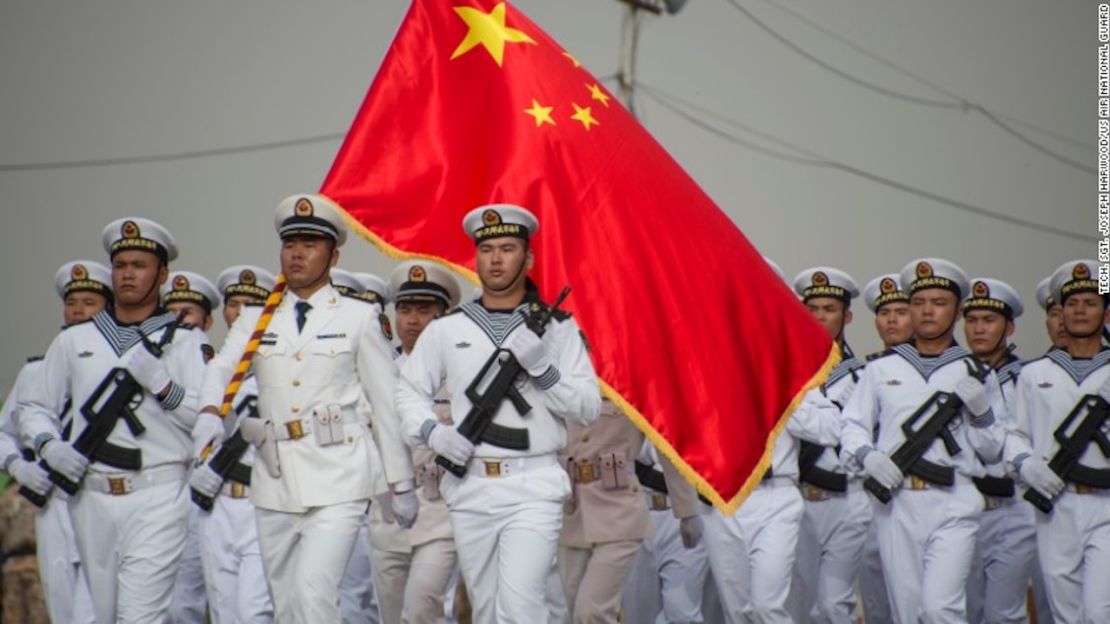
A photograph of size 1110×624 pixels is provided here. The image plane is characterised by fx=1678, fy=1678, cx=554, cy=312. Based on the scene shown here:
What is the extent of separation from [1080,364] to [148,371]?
18.0ft

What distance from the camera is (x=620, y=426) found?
948cm

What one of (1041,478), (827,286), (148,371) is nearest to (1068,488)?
(1041,478)

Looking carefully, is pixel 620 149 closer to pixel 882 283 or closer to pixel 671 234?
pixel 671 234

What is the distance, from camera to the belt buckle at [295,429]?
8172 millimetres

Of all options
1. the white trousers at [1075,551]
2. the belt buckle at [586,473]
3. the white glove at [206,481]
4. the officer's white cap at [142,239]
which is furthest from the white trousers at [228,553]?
the white trousers at [1075,551]

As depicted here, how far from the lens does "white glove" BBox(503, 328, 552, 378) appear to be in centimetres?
776

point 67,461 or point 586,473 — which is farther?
point 586,473

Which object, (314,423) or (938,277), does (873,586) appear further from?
(314,423)

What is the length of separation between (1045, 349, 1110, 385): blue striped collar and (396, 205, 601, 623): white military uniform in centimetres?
351

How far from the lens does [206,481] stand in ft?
35.0

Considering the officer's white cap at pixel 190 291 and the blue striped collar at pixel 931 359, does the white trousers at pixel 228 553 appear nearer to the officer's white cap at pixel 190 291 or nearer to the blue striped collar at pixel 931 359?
the officer's white cap at pixel 190 291

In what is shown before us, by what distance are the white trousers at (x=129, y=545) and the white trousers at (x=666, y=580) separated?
Result: 11.6 feet

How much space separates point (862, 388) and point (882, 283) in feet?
6.07

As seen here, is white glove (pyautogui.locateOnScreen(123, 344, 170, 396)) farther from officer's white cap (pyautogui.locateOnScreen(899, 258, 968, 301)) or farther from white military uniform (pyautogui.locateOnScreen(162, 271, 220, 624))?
officer's white cap (pyautogui.locateOnScreen(899, 258, 968, 301))
